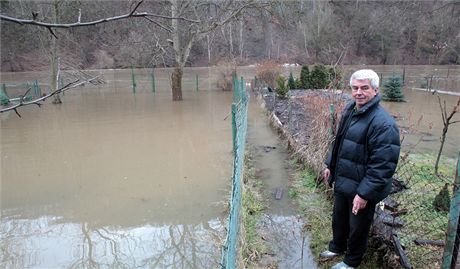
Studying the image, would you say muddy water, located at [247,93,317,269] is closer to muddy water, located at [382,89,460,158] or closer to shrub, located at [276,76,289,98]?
muddy water, located at [382,89,460,158]

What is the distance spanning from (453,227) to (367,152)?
2.64 feet

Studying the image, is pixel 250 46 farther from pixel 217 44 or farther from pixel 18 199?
pixel 18 199

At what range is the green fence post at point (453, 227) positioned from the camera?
259 centimetres

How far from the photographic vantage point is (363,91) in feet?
9.13

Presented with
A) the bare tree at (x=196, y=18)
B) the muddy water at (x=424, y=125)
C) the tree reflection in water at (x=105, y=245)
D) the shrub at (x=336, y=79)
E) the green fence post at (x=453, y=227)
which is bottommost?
the tree reflection in water at (x=105, y=245)

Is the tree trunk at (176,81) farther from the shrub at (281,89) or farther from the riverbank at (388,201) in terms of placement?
the riverbank at (388,201)

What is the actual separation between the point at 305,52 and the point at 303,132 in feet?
125

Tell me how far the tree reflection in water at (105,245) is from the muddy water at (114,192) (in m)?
0.01

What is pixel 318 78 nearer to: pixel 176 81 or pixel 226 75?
pixel 226 75

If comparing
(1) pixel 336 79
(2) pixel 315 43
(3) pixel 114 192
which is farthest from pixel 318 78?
(2) pixel 315 43

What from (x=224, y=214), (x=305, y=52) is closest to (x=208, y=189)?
(x=224, y=214)

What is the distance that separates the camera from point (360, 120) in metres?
2.83

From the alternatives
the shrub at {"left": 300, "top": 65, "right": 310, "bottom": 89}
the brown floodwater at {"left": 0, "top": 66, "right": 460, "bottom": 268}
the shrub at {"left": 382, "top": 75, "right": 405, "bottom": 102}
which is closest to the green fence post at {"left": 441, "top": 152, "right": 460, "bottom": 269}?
the brown floodwater at {"left": 0, "top": 66, "right": 460, "bottom": 268}

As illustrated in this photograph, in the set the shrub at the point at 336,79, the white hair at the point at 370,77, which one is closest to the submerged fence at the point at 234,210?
the white hair at the point at 370,77
